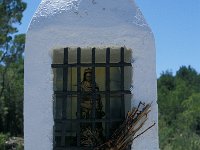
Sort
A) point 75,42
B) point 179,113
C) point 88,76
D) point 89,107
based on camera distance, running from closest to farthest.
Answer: point 75,42 → point 89,107 → point 88,76 → point 179,113

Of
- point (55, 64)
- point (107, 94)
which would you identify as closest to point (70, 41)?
point (55, 64)

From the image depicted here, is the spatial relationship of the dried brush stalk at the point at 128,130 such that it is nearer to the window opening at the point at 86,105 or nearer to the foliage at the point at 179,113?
the window opening at the point at 86,105

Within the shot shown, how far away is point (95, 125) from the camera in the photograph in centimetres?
417

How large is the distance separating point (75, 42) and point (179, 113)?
26.2 meters

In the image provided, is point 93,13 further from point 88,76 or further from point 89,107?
point 89,107

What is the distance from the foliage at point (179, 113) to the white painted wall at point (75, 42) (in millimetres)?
10972

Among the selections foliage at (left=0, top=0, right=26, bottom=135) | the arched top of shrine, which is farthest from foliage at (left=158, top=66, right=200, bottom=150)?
the arched top of shrine

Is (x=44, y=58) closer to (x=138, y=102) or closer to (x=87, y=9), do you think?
(x=87, y=9)

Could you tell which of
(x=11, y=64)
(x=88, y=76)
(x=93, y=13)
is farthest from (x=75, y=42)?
(x=11, y=64)

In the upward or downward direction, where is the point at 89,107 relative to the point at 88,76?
downward

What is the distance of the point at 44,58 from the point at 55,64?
119 mm

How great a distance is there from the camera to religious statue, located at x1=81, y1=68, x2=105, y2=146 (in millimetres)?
4125

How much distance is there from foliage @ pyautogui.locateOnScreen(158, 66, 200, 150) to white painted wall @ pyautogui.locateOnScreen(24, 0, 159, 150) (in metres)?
11.0

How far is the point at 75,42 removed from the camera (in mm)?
4113
